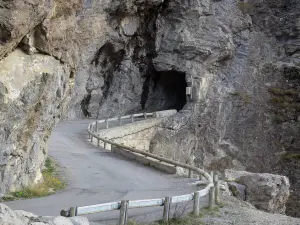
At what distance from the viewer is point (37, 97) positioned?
12.0 metres

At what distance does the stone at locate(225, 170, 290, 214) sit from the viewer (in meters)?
18.0

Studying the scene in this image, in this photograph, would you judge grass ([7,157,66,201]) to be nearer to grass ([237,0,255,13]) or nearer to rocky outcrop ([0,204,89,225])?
rocky outcrop ([0,204,89,225])

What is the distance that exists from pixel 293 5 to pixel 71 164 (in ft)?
87.4

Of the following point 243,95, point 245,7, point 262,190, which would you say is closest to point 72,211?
point 262,190

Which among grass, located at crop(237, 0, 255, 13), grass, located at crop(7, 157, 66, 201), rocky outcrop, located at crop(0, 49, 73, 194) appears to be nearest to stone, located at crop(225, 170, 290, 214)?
grass, located at crop(7, 157, 66, 201)

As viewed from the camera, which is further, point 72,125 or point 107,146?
point 72,125

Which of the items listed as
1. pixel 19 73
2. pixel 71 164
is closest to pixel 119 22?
pixel 71 164

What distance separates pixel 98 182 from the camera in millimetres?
15031

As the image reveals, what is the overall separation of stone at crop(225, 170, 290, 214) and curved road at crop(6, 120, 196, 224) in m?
3.52

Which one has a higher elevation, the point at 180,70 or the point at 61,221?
the point at 180,70

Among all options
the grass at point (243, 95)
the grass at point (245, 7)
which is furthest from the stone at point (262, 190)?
the grass at point (245, 7)

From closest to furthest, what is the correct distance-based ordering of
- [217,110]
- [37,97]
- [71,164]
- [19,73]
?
[19,73] < [37,97] < [71,164] < [217,110]

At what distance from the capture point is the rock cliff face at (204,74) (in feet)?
103

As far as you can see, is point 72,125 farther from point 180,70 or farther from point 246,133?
point 246,133
